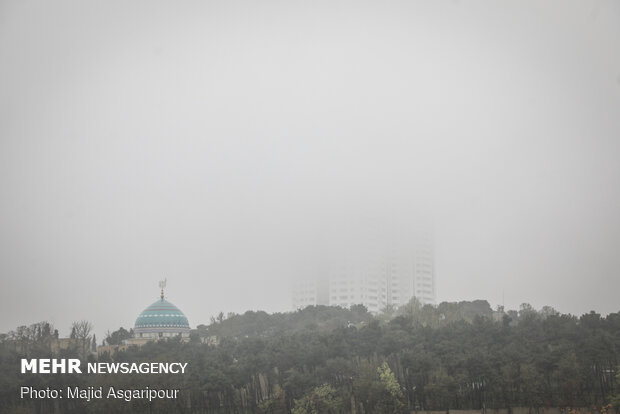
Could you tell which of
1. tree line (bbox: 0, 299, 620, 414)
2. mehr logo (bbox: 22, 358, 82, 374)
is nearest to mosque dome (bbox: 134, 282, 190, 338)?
tree line (bbox: 0, 299, 620, 414)

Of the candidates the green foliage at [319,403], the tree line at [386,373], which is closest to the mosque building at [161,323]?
the tree line at [386,373]

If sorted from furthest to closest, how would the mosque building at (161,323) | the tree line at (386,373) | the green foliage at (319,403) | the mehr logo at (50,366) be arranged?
the mosque building at (161,323) → the mehr logo at (50,366) → the tree line at (386,373) → the green foliage at (319,403)

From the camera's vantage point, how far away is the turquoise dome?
12285 centimetres

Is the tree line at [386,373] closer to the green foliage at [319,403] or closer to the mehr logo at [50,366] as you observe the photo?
the green foliage at [319,403]

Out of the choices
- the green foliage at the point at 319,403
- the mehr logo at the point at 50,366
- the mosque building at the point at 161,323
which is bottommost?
the green foliage at the point at 319,403

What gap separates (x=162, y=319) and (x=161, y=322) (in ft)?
1.54

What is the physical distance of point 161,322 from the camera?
122938mm

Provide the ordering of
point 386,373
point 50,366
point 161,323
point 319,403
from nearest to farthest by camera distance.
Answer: point 319,403
point 386,373
point 50,366
point 161,323

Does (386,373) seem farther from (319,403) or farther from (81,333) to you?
(81,333)

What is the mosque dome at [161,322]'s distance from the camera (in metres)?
123

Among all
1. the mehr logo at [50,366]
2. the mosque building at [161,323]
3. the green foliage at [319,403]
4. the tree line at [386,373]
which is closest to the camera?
the green foliage at [319,403]

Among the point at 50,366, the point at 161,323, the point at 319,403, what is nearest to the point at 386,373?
the point at 319,403

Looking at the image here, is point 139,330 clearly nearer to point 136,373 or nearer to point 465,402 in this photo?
point 136,373

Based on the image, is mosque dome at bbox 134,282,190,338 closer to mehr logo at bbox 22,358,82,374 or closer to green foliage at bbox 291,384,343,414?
mehr logo at bbox 22,358,82,374
